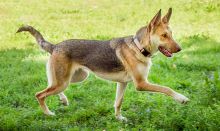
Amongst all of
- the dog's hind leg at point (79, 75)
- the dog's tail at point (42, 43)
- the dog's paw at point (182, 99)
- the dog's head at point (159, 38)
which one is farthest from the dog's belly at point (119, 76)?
the dog's tail at point (42, 43)

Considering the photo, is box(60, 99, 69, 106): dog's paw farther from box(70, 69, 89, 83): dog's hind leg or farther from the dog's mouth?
the dog's mouth

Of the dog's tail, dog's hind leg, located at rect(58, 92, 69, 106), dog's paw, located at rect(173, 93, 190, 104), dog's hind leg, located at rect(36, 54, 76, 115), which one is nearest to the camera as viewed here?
dog's paw, located at rect(173, 93, 190, 104)

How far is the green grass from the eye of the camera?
25.0ft

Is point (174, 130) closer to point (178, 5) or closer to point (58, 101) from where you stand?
point (58, 101)

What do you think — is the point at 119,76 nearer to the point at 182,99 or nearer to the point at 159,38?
the point at 159,38

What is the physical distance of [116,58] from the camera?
7809mm

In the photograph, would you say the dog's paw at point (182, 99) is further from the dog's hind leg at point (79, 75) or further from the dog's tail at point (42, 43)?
the dog's tail at point (42, 43)

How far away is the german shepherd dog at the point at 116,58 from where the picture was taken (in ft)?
24.2

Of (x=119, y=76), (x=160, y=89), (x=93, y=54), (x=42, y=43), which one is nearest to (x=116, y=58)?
(x=119, y=76)

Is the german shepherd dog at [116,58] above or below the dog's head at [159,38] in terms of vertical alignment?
below

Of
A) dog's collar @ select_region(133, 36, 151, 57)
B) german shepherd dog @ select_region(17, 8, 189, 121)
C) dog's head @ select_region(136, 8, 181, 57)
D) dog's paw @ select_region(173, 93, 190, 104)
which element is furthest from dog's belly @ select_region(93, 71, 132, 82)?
dog's paw @ select_region(173, 93, 190, 104)

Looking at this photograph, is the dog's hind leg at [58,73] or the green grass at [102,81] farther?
the dog's hind leg at [58,73]

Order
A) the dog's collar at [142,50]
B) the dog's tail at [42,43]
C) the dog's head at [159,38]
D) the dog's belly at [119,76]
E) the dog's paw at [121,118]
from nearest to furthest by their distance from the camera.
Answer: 1. the dog's head at [159,38]
2. the dog's collar at [142,50]
3. the dog's belly at [119,76]
4. the dog's paw at [121,118]
5. the dog's tail at [42,43]

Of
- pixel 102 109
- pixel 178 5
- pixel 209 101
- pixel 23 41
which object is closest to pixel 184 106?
pixel 209 101
